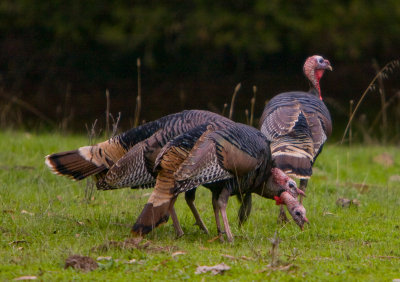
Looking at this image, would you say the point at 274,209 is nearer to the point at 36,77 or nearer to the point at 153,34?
the point at 153,34

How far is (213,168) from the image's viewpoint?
535 centimetres

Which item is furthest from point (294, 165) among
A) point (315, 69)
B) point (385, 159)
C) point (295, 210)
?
point (385, 159)

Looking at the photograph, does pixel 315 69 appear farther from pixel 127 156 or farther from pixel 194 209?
pixel 127 156

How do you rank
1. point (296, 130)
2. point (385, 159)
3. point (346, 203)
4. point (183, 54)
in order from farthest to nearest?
point (183, 54) → point (385, 159) → point (346, 203) → point (296, 130)

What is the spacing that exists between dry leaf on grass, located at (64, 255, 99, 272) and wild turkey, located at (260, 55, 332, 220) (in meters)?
2.05

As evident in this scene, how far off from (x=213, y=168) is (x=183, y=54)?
13.4 metres

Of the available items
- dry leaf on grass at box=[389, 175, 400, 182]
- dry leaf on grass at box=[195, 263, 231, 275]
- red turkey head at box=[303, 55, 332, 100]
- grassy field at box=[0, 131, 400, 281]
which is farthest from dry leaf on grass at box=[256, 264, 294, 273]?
dry leaf on grass at box=[389, 175, 400, 182]

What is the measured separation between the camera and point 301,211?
580cm

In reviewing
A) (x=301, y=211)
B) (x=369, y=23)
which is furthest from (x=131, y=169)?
(x=369, y=23)

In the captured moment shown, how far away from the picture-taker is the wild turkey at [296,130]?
6.07m

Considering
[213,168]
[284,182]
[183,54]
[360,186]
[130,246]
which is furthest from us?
[183,54]

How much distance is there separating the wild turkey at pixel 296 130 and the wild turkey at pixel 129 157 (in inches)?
25.3

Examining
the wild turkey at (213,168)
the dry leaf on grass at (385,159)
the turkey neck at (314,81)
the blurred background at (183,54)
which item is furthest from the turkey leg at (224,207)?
the blurred background at (183,54)

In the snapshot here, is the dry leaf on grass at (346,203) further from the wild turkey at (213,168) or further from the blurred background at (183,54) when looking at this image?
the blurred background at (183,54)
